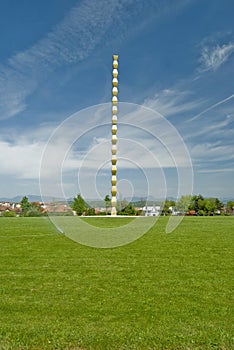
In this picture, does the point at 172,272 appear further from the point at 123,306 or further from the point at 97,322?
the point at 97,322

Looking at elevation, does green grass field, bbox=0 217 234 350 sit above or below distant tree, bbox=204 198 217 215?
below

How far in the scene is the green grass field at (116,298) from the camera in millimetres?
5371

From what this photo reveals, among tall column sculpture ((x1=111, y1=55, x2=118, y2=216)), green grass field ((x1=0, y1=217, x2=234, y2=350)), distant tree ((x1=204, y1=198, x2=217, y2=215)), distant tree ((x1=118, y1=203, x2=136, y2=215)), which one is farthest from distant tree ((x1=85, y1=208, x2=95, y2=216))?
green grass field ((x1=0, y1=217, x2=234, y2=350))

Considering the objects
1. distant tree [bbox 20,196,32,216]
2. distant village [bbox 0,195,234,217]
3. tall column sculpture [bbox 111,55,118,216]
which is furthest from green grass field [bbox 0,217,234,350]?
distant tree [bbox 20,196,32,216]

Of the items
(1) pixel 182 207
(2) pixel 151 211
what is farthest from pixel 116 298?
(1) pixel 182 207

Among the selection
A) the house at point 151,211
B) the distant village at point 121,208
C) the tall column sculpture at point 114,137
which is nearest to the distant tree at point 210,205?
the distant village at point 121,208

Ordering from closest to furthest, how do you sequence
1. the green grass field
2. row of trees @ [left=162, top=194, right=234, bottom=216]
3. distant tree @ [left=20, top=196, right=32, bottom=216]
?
the green grass field → distant tree @ [left=20, top=196, right=32, bottom=216] → row of trees @ [left=162, top=194, right=234, bottom=216]

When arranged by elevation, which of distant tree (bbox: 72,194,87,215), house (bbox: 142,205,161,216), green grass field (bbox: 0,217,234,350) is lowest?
green grass field (bbox: 0,217,234,350)

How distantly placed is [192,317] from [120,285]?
2.37m

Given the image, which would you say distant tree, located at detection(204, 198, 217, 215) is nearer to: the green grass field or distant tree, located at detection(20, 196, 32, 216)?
distant tree, located at detection(20, 196, 32, 216)

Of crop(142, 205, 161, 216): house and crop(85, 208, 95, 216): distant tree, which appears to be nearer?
crop(142, 205, 161, 216): house

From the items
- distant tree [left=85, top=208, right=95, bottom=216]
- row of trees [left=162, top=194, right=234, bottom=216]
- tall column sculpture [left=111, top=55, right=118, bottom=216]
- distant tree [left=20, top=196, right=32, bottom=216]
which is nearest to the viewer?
tall column sculpture [left=111, top=55, right=118, bottom=216]

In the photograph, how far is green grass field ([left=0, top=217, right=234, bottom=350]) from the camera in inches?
211

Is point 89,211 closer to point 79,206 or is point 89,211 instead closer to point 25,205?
point 79,206
